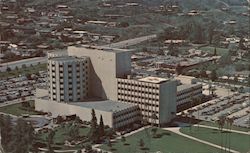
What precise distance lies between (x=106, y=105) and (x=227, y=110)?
1.73m

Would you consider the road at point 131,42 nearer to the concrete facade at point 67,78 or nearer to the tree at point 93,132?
the concrete facade at point 67,78

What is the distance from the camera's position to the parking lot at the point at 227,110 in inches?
268

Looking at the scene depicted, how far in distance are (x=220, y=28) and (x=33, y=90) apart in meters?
7.99

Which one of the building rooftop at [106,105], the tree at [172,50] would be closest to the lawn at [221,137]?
the building rooftop at [106,105]

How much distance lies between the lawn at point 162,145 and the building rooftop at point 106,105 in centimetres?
51

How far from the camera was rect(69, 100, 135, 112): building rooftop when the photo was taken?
6.51m

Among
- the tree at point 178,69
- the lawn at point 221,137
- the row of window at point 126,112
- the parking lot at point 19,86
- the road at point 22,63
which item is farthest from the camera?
the road at point 22,63

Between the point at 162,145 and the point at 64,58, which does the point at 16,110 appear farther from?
the point at 162,145

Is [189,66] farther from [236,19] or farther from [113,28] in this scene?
[236,19]

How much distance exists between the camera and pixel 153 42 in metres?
13.4

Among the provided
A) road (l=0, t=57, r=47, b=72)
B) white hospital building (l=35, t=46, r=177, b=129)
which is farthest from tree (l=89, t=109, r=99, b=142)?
road (l=0, t=57, r=47, b=72)

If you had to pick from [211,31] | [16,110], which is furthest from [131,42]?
[16,110]

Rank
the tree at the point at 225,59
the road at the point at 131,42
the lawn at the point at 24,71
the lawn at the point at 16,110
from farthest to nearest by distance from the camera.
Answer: the road at the point at 131,42
the tree at the point at 225,59
the lawn at the point at 24,71
the lawn at the point at 16,110

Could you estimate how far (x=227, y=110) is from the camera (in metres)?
7.24
